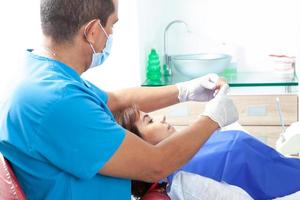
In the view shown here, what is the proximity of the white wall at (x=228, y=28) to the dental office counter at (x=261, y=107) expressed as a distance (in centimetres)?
36

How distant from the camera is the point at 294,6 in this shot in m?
2.98

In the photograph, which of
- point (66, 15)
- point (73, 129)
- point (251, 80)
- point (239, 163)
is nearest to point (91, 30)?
point (66, 15)

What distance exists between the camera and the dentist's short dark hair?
1.18 meters

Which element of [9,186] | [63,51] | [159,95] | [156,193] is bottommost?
[156,193]

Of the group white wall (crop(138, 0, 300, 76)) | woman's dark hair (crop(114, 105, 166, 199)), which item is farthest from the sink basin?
woman's dark hair (crop(114, 105, 166, 199))

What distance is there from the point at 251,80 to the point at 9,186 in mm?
2040

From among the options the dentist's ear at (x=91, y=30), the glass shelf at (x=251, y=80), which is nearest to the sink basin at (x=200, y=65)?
the glass shelf at (x=251, y=80)

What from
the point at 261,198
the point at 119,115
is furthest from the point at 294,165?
the point at 119,115

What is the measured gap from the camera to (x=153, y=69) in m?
2.98

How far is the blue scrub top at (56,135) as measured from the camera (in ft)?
3.52

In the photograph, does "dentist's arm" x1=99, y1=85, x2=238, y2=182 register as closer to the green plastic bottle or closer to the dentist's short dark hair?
the dentist's short dark hair

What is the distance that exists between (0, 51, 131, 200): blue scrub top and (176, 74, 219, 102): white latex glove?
578mm

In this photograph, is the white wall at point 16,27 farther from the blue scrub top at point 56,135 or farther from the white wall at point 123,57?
the blue scrub top at point 56,135

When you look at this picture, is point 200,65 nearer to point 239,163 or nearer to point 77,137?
point 239,163
